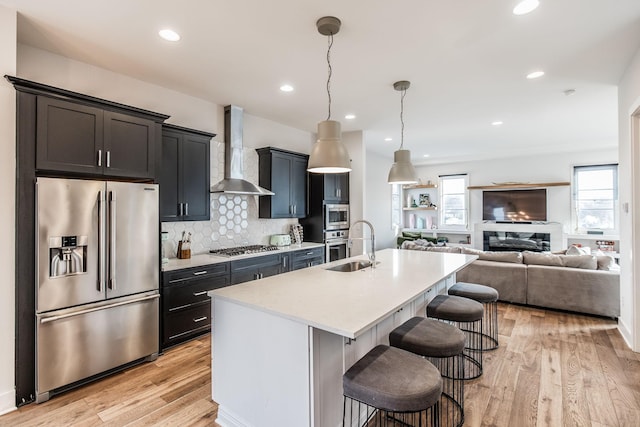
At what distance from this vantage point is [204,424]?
205 cm

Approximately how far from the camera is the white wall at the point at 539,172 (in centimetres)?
696

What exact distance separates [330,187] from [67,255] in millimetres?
3587

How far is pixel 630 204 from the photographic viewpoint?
309cm

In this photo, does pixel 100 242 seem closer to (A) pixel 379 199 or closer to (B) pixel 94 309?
(B) pixel 94 309

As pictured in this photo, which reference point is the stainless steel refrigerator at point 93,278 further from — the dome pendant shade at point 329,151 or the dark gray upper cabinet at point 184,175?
the dome pendant shade at point 329,151

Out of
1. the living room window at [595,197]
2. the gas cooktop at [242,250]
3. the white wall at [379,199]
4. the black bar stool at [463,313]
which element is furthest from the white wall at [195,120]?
the living room window at [595,197]

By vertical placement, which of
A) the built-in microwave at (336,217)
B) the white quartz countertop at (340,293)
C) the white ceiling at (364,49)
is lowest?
the white quartz countertop at (340,293)

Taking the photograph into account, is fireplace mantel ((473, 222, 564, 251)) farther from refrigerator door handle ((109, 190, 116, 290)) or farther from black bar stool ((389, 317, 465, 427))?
refrigerator door handle ((109, 190, 116, 290))

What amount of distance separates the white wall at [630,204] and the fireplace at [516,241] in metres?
4.19

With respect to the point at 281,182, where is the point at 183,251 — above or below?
below

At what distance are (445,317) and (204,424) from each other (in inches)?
74.9

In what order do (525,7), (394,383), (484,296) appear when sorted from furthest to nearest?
(484,296)
(525,7)
(394,383)

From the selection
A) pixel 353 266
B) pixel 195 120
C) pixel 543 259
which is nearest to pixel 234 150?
pixel 195 120

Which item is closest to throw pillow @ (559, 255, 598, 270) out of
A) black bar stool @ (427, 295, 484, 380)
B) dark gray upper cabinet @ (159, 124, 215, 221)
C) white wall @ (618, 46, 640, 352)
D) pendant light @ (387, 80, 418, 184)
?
white wall @ (618, 46, 640, 352)
